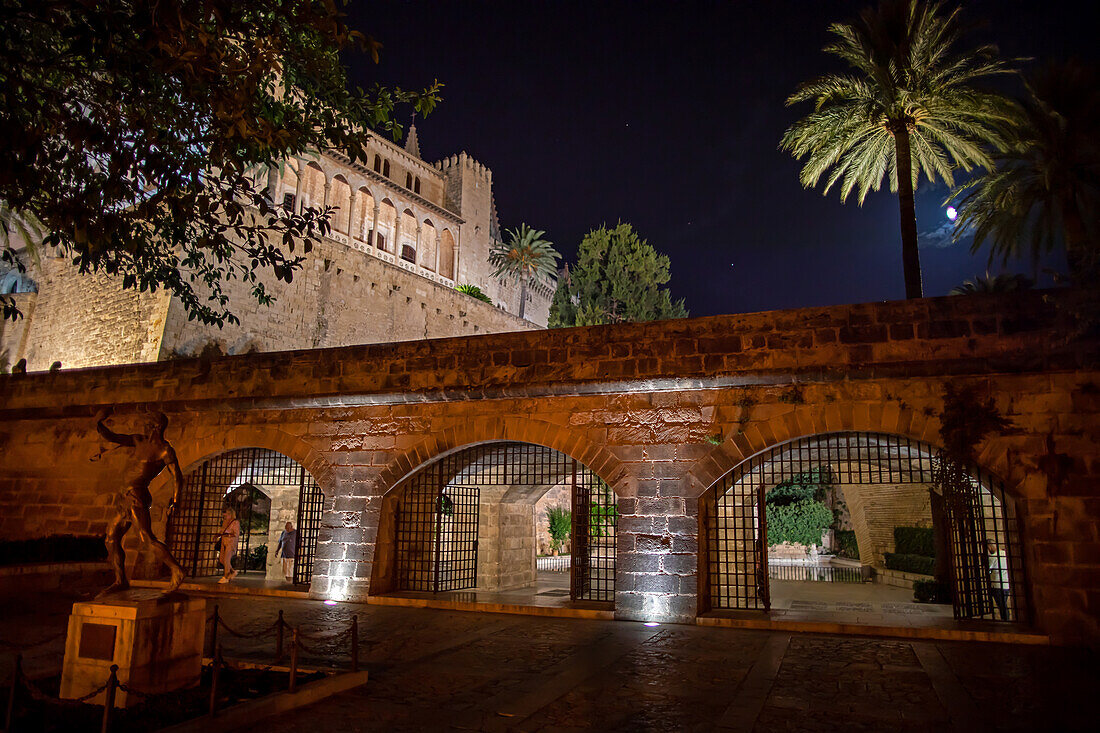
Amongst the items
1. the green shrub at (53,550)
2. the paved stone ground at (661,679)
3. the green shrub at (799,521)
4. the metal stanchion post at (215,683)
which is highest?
the green shrub at (799,521)

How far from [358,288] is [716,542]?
2116cm

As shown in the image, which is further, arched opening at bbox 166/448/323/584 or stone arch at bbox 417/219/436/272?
stone arch at bbox 417/219/436/272

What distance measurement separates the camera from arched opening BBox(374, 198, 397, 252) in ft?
135

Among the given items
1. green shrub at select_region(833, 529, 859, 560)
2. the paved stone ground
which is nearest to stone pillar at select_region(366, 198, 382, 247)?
green shrub at select_region(833, 529, 859, 560)

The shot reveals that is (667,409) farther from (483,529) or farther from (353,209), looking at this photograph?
(353,209)

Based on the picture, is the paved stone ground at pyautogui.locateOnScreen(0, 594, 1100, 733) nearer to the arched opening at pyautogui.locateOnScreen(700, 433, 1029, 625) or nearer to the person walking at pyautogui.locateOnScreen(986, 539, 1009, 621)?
the person walking at pyautogui.locateOnScreen(986, 539, 1009, 621)

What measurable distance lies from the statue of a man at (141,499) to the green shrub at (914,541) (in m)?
14.5

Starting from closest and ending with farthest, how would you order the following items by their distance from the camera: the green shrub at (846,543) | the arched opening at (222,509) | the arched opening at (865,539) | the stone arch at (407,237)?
1. the arched opening at (865,539)
2. the arched opening at (222,509)
3. the green shrub at (846,543)
4. the stone arch at (407,237)

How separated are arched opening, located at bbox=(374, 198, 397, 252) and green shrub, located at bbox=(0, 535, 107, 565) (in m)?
31.4

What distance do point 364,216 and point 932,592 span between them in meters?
36.5

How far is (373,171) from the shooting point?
132 ft

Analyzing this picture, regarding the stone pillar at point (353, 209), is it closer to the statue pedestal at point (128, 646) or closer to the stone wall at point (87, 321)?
the stone wall at point (87, 321)

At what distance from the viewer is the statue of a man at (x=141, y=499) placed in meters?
5.04

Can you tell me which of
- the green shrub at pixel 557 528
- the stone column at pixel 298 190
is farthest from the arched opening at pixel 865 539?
the stone column at pixel 298 190
